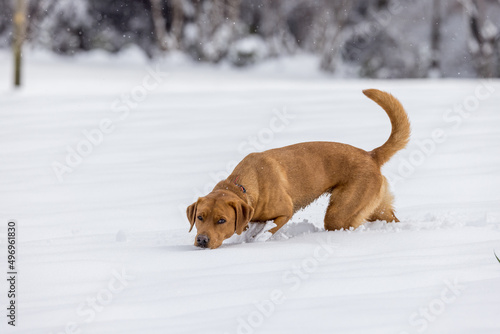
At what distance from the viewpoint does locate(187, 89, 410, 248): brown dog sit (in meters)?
4.75

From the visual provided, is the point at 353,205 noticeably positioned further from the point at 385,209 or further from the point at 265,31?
the point at 265,31

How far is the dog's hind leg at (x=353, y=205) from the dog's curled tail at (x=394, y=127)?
0.29 m

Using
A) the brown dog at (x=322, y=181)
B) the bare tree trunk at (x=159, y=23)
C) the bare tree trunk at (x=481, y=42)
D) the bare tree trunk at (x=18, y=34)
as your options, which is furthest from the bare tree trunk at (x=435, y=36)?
the brown dog at (x=322, y=181)

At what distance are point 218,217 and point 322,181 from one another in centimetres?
102

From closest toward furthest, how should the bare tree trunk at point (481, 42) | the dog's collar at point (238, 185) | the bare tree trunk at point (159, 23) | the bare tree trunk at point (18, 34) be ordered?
1. the dog's collar at point (238, 185)
2. the bare tree trunk at point (18, 34)
3. the bare tree trunk at point (481, 42)
4. the bare tree trunk at point (159, 23)

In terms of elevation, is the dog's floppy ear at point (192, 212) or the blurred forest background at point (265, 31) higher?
the dog's floppy ear at point (192, 212)

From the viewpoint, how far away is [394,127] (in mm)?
5129

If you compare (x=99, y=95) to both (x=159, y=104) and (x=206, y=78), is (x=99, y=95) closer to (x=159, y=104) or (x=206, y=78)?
(x=159, y=104)

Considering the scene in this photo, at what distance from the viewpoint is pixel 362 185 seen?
4.94 metres

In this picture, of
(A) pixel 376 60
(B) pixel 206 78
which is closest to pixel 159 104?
(B) pixel 206 78

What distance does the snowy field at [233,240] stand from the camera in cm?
301

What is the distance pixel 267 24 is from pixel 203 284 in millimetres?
20971

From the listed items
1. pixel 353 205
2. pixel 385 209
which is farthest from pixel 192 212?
pixel 385 209

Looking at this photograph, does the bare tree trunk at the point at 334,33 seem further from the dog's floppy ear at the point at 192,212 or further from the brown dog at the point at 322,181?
the dog's floppy ear at the point at 192,212
